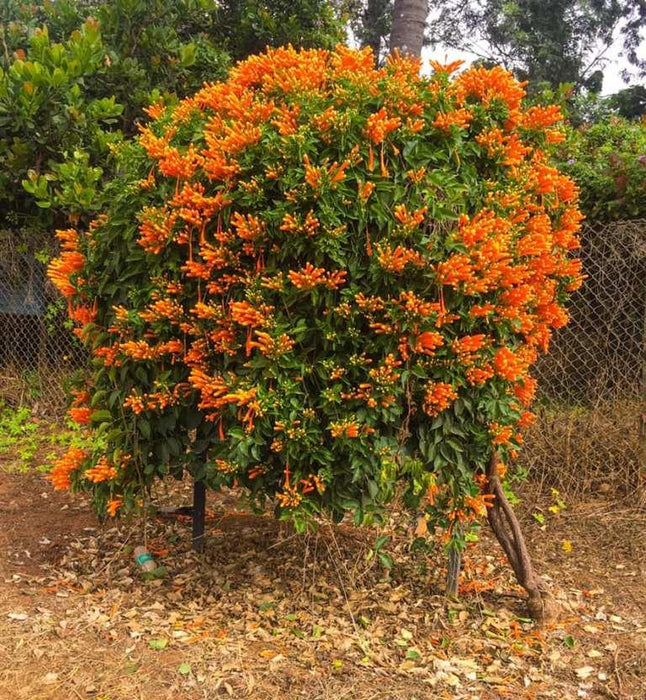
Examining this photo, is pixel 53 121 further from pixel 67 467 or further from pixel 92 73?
pixel 67 467

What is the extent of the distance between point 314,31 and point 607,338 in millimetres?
4203

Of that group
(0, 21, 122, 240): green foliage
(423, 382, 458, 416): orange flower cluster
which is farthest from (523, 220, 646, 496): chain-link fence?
(0, 21, 122, 240): green foliage

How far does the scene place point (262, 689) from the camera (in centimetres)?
257

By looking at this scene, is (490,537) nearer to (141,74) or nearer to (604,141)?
(604,141)

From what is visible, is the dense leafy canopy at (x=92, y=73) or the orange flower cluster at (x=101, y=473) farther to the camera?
the dense leafy canopy at (x=92, y=73)

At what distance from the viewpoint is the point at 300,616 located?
3.14 m

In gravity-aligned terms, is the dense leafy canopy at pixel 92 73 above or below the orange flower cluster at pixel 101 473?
above

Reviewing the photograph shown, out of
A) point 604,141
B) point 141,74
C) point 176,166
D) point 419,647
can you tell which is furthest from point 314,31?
point 419,647

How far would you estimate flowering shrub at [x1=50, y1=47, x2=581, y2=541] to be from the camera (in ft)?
8.85

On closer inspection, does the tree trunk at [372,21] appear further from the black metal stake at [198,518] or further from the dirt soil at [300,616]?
the black metal stake at [198,518]

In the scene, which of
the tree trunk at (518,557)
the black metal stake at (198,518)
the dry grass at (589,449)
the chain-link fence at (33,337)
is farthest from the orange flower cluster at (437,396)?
the chain-link fence at (33,337)

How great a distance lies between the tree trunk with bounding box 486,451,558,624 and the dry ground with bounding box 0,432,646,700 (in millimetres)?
80

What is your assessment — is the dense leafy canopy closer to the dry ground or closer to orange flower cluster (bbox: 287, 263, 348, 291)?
the dry ground

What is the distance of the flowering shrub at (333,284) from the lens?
2697 mm
